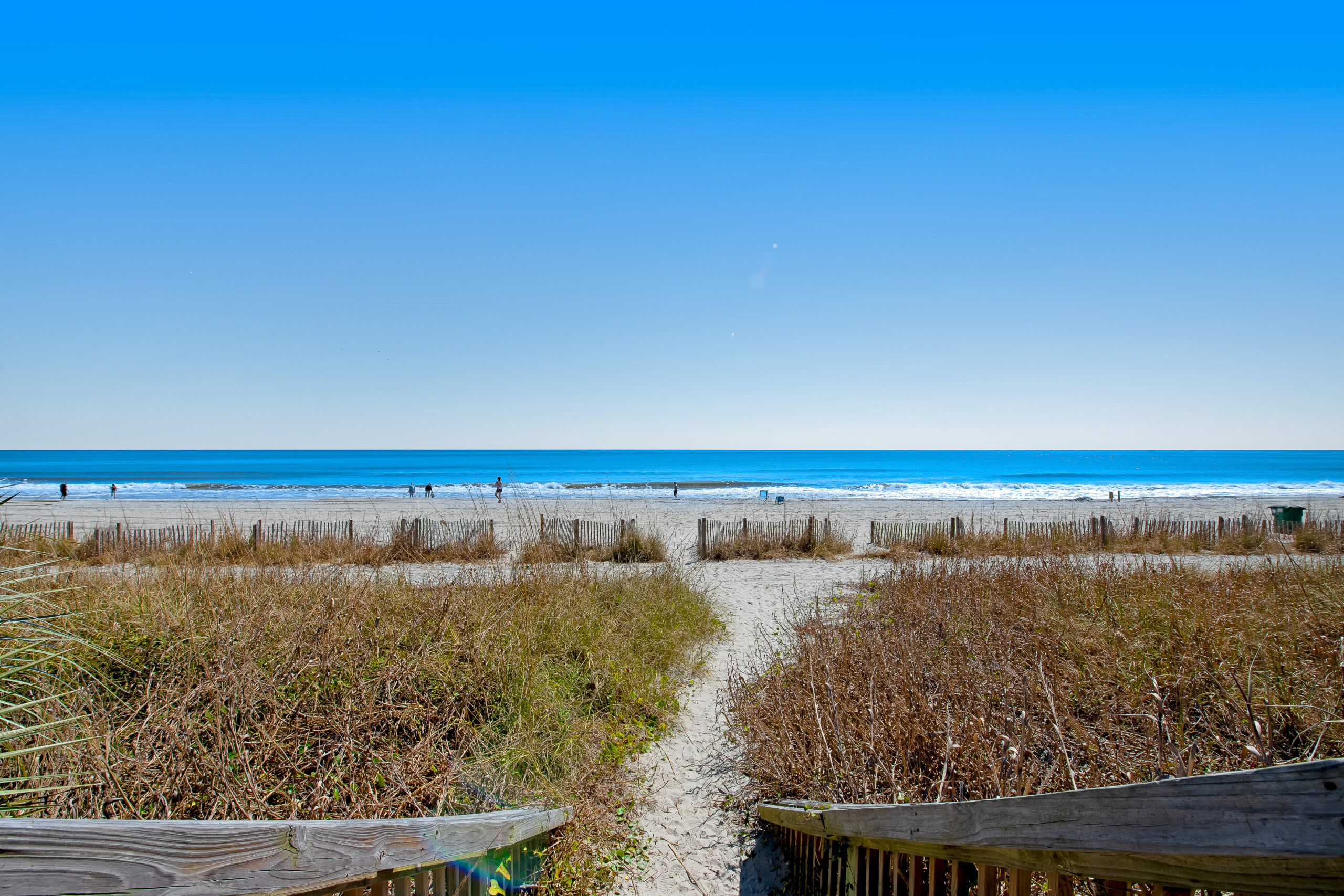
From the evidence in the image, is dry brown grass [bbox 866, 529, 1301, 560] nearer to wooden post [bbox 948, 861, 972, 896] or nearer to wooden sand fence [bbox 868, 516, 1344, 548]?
wooden sand fence [bbox 868, 516, 1344, 548]

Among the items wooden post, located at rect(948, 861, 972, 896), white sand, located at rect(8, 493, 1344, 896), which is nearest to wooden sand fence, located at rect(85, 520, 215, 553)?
white sand, located at rect(8, 493, 1344, 896)

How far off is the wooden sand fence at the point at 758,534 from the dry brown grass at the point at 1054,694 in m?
9.43

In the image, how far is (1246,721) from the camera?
143 inches

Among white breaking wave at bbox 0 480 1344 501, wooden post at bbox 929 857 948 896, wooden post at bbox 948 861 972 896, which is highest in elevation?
wooden post at bbox 948 861 972 896

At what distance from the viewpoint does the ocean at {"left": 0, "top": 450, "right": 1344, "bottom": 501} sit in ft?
146

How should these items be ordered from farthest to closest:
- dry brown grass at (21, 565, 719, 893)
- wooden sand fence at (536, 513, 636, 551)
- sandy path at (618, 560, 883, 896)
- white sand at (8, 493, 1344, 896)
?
wooden sand fence at (536, 513, 636, 551) → white sand at (8, 493, 1344, 896) → sandy path at (618, 560, 883, 896) → dry brown grass at (21, 565, 719, 893)

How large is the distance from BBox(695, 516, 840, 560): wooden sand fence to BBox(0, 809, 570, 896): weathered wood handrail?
14.0 m

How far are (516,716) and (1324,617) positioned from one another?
6.28 metres

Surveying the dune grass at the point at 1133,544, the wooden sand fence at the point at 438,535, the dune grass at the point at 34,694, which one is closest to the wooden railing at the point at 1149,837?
the dune grass at the point at 34,694

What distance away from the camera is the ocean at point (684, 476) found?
4441cm

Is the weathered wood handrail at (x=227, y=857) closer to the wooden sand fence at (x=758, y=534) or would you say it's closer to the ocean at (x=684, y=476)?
the wooden sand fence at (x=758, y=534)

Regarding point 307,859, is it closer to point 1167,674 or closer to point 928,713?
point 928,713

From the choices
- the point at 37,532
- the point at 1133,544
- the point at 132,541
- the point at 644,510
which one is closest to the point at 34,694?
the point at 37,532

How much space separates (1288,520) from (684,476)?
52.5 meters
